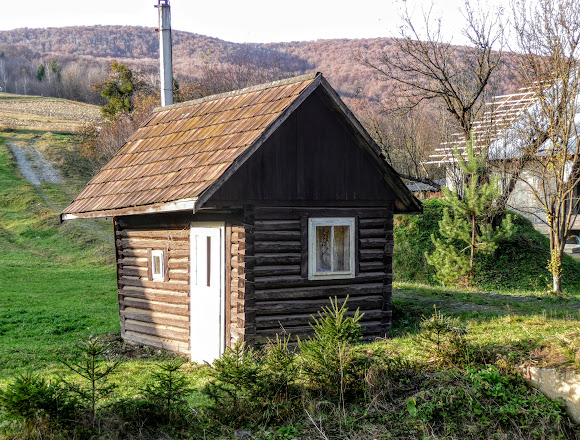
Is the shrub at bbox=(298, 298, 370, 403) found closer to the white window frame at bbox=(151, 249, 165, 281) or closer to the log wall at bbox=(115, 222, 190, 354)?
the log wall at bbox=(115, 222, 190, 354)

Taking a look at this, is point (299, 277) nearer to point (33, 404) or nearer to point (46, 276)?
point (33, 404)

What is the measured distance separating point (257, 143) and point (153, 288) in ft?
13.7

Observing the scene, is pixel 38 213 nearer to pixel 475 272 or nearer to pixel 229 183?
pixel 475 272

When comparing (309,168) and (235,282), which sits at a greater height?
(309,168)

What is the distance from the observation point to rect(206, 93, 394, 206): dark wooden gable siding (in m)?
10.6

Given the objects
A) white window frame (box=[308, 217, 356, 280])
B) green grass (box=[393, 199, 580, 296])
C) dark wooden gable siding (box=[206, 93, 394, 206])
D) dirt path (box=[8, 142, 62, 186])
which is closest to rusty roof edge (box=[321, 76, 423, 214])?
dark wooden gable siding (box=[206, 93, 394, 206])

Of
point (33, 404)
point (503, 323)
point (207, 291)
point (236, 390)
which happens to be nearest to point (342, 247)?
point (207, 291)

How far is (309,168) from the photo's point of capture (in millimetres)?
11148

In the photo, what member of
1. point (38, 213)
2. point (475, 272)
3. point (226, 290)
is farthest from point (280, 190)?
point (38, 213)

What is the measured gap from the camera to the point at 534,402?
7723 mm

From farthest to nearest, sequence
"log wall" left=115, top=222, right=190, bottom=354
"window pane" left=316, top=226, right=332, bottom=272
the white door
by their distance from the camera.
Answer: "log wall" left=115, top=222, right=190, bottom=354 → "window pane" left=316, top=226, right=332, bottom=272 → the white door

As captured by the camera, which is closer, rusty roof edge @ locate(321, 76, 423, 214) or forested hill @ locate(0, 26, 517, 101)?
rusty roof edge @ locate(321, 76, 423, 214)

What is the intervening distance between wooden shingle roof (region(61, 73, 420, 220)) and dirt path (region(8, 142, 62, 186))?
31493 millimetres

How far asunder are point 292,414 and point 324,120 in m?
5.49
